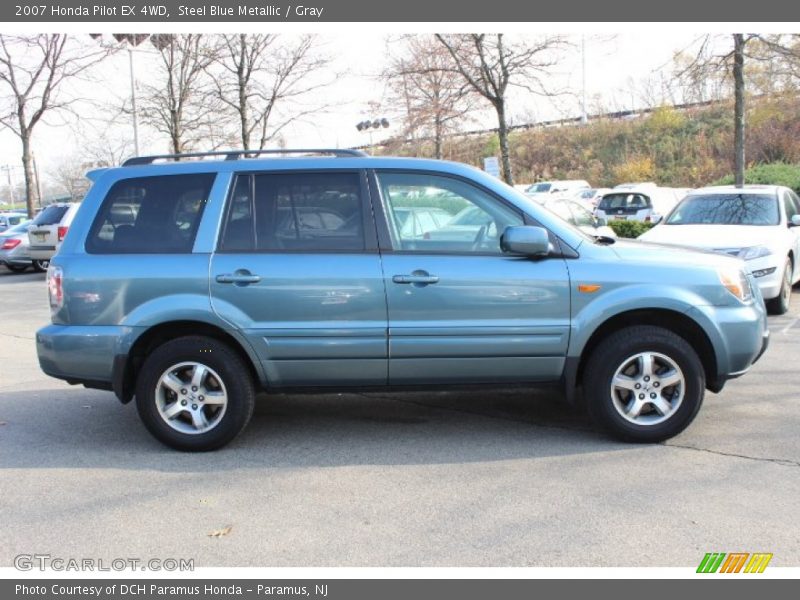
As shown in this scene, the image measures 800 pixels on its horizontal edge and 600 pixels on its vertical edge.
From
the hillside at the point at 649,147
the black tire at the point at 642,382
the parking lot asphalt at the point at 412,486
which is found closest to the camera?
the parking lot asphalt at the point at 412,486

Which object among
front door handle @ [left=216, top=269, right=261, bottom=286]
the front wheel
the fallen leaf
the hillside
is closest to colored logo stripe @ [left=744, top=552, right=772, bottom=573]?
the fallen leaf

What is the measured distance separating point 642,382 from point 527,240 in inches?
47.7

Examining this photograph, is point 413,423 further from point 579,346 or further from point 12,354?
point 12,354

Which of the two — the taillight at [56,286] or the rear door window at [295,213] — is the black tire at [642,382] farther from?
the taillight at [56,286]

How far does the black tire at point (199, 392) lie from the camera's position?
15.7 feet

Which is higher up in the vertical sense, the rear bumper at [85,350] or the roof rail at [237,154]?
the roof rail at [237,154]

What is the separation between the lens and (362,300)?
4715mm

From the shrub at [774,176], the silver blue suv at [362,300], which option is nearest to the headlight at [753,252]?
the silver blue suv at [362,300]

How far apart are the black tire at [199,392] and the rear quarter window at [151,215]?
654mm

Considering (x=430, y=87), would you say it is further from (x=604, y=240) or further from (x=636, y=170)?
(x=636, y=170)

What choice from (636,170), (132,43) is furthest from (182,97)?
(636,170)

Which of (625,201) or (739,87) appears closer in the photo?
(739,87)

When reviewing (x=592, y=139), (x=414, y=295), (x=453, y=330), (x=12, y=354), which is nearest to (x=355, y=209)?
(x=414, y=295)

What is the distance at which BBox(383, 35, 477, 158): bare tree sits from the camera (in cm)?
1673
